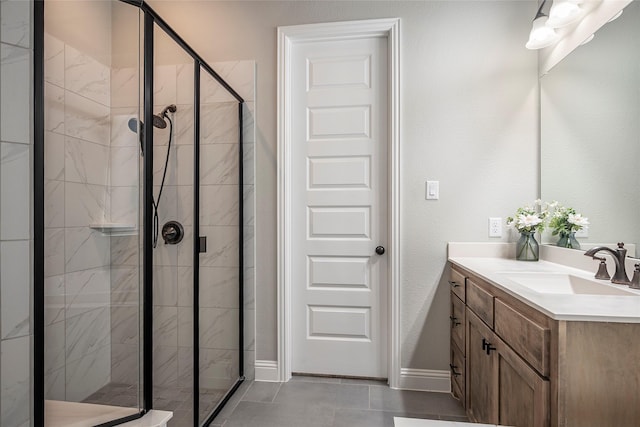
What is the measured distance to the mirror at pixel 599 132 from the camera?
1.46m

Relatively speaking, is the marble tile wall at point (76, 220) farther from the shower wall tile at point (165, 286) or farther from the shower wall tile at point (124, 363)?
the shower wall tile at point (165, 286)

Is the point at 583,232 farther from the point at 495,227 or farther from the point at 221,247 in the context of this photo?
the point at 221,247

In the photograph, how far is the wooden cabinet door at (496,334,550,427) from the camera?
3.29ft

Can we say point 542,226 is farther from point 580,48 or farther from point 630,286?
point 580,48

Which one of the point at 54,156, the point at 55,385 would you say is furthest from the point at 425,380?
the point at 54,156

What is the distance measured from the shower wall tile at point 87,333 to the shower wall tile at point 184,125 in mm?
801

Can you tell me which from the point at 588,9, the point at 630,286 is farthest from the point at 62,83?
the point at 588,9

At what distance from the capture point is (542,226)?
207cm

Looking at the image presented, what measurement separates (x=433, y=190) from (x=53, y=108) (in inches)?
78.0

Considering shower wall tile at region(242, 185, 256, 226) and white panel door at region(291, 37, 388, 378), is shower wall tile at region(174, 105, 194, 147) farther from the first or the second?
white panel door at region(291, 37, 388, 378)

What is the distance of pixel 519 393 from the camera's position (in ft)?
3.88

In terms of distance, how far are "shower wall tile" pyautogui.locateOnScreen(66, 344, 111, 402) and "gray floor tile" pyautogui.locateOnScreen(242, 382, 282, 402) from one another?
106 centimetres

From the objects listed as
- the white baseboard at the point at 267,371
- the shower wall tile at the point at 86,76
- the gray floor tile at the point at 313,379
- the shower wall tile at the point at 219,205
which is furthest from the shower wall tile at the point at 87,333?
the gray floor tile at the point at 313,379

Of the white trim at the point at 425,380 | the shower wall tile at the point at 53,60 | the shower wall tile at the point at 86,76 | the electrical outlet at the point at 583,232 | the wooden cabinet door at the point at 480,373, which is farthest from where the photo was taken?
the white trim at the point at 425,380
